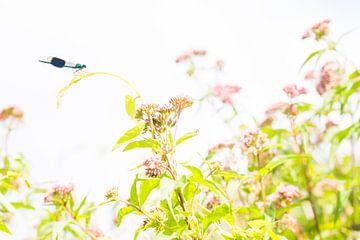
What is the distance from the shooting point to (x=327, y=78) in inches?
99.1

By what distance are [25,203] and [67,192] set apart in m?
0.62

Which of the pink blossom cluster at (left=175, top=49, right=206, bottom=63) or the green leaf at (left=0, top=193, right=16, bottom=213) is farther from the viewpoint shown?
the pink blossom cluster at (left=175, top=49, right=206, bottom=63)

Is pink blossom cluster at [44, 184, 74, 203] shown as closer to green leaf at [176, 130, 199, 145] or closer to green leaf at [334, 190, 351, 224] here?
green leaf at [176, 130, 199, 145]

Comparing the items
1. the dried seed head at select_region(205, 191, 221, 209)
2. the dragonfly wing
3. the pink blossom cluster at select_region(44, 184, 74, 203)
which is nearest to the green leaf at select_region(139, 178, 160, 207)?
the dragonfly wing

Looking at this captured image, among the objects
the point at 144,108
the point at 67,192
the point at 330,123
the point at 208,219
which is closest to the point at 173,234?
the point at 208,219

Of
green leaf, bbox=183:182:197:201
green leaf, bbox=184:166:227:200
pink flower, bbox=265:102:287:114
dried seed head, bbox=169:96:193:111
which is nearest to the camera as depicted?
green leaf, bbox=184:166:227:200

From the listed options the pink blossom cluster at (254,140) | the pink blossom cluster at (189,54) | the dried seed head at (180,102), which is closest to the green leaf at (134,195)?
the dried seed head at (180,102)

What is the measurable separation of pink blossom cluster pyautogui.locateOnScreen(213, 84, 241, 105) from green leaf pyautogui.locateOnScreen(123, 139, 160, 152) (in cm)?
167

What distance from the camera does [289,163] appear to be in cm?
252

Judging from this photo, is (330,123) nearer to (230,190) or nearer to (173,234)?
(230,190)

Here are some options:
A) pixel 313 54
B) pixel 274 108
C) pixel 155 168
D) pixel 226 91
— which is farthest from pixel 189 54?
pixel 155 168

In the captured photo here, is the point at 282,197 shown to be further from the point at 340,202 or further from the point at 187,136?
the point at 187,136

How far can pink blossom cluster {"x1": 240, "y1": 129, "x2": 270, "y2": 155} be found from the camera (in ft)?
5.92

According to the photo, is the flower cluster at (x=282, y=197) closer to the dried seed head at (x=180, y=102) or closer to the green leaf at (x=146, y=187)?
the dried seed head at (x=180, y=102)
